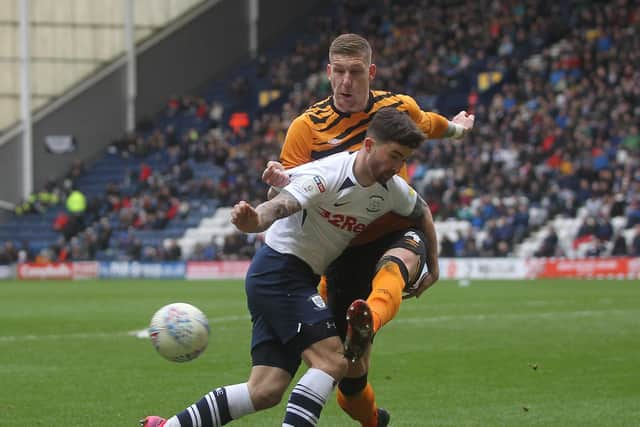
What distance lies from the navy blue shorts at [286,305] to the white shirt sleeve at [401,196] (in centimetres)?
65

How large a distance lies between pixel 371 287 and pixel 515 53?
33736 mm

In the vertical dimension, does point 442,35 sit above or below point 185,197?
above

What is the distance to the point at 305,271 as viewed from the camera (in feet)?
22.1

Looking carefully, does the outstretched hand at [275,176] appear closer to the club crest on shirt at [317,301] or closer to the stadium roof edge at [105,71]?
the club crest on shirt at [317,301]

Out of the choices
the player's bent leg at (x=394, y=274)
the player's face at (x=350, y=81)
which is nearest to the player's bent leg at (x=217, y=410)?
the player's bent leg at (x=394, y=274)

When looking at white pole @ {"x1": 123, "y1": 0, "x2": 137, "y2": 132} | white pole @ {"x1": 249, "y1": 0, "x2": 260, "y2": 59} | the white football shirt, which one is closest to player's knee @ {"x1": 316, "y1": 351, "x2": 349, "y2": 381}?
the white football shirt

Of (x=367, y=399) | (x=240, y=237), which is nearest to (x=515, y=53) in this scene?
(x=240, y=237)

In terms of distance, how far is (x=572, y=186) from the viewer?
3303 cm

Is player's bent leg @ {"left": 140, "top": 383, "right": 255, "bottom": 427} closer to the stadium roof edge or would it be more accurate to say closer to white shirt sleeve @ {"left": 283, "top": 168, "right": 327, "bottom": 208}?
A: white shirt sleeve @ {"left": 283, "top": 168, "right": 327, "bottom": 208}

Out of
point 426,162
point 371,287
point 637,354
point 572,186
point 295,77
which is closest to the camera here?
point 371,287

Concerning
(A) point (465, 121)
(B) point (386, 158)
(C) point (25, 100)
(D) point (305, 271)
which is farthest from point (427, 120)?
(C) point (25, 100)

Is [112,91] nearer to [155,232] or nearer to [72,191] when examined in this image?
[72,191]

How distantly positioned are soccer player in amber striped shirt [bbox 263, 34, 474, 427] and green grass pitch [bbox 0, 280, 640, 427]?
5.09 feet

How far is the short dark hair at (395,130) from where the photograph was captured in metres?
6.37
